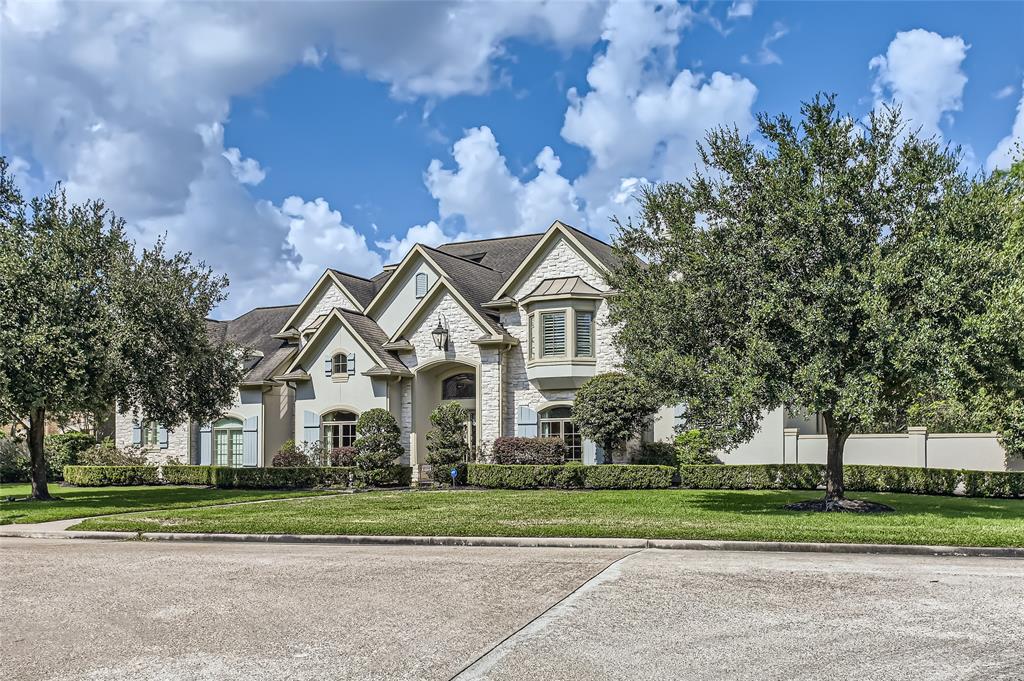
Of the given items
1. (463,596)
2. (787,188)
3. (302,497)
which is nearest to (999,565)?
(463,596)

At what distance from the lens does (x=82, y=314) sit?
2352 centimetres

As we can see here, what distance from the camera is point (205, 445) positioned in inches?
1437

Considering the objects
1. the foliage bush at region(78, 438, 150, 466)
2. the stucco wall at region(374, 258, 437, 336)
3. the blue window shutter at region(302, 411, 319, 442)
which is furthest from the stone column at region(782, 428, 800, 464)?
the foliage bush at region(78, 438, 150, 466)

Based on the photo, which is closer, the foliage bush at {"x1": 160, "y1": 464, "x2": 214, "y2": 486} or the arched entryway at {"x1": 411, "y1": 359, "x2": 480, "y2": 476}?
the arched entryway at {"x1": 411, "y1": 359, "x2": 480, "y2": 476}

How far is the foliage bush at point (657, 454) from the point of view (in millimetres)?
28188

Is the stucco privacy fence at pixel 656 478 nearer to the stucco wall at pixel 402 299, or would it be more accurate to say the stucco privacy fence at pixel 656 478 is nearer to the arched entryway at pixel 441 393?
the arched entryway at pixel 441 393

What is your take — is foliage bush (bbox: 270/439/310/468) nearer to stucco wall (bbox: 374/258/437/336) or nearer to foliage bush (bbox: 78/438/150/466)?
stucco wall (bbox: 374/258/437/336)

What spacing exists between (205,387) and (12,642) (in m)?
19.9

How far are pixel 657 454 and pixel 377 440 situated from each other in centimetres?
927

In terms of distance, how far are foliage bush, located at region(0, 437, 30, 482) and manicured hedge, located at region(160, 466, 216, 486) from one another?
23.5 ft

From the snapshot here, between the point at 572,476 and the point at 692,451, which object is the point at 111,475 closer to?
the point at 572,476

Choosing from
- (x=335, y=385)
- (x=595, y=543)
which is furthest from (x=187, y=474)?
(x=595, y=543)

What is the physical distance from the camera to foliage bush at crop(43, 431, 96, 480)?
37.3 meters

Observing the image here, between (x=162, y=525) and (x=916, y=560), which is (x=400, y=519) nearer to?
(x=162, y=525)
